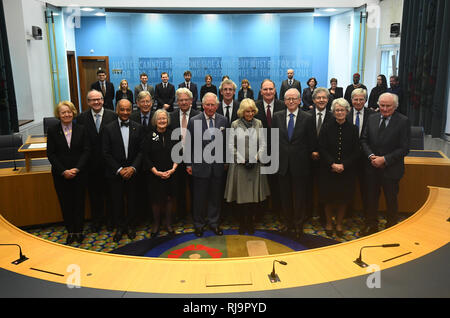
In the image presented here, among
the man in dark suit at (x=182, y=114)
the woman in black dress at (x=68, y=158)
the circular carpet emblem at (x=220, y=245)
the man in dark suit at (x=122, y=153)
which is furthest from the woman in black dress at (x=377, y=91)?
the woman in black dress at (x=68, y=158)

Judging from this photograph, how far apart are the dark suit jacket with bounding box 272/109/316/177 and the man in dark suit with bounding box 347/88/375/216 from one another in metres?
0.51

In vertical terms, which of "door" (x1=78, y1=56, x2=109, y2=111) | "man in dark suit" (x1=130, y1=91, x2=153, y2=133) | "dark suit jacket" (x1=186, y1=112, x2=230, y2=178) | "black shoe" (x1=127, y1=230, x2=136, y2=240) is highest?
"door" (x1=78, y1=56, x2=109, y2=111)

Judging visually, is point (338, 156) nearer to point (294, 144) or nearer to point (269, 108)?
point (294, 144)

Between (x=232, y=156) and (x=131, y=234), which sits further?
(x=131, y=234)

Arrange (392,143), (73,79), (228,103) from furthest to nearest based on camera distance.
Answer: (73,79) < (228,103) < (392,143)

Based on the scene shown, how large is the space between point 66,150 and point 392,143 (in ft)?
11.2

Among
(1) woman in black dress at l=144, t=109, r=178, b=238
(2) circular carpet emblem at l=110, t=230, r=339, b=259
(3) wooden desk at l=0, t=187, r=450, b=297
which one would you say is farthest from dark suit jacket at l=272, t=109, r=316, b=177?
(3) wooden desk at l=0, t=187, r=450, b=297

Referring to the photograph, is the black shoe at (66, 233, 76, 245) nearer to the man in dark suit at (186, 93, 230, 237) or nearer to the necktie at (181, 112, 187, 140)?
the man in dark suit at (186, 93, 230, 237)

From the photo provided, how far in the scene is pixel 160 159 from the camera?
4.06 meters

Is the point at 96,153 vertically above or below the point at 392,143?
below

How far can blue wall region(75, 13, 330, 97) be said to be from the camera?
10.6 metres

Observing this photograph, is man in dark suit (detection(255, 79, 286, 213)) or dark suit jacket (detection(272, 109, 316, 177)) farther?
man in dark suit (detection(255, 79, 286, 213))

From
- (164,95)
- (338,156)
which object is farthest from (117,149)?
(164,95)

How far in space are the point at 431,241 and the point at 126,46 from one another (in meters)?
9.98
